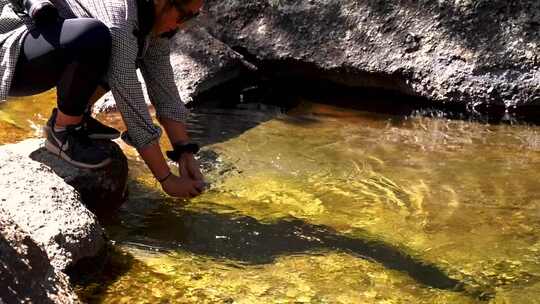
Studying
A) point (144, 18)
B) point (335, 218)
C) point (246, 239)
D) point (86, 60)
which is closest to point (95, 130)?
point (86, 60)

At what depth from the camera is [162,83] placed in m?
2.75

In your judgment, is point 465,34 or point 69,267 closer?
point 69,267

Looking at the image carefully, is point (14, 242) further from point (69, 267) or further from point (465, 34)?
point (465, 34)

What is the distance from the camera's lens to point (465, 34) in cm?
427

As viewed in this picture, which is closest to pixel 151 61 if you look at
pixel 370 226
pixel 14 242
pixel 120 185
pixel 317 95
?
pixel 120 185

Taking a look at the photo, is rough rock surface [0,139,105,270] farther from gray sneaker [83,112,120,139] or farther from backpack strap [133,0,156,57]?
backpack strap [133,0,156,57]

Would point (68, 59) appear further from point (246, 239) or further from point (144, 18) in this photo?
point (246, 239)

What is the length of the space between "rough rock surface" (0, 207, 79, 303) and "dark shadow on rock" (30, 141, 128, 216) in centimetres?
83

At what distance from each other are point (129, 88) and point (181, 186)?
368 millimetres

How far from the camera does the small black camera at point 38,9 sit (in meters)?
2.35

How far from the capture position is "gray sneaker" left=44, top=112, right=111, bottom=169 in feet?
8.39

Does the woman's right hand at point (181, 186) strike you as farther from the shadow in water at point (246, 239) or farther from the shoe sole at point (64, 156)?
the shoe sole at point (64, 156)

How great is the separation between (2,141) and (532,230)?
7.56 feet

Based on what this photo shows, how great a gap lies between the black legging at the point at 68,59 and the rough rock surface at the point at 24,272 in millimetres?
765
